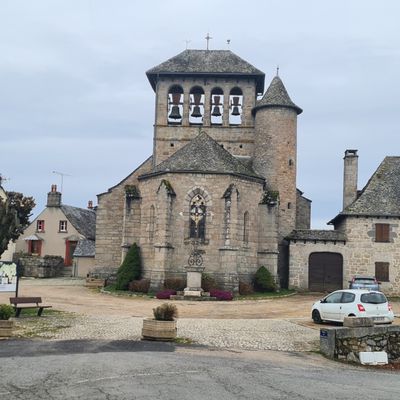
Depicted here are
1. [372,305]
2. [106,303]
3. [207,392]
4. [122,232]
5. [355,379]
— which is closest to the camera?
[207,392]

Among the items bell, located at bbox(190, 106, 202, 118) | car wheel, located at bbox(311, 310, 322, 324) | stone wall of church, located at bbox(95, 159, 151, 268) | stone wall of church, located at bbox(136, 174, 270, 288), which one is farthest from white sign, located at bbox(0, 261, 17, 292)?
bell, located at bbox(190, 106, 202, 118)

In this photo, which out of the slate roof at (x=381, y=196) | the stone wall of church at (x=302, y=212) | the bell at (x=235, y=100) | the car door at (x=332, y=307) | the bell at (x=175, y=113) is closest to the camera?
the car door at (x=332, y=307)

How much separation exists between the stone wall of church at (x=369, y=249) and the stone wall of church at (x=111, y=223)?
1385 centimetres

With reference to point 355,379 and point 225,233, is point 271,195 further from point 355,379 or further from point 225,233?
point 355,379

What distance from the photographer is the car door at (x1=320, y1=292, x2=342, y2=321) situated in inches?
760

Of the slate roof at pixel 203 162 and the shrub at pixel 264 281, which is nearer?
the slate roof at pixel 203 162

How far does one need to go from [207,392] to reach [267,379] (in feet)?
6.12

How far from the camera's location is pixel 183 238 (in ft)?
103

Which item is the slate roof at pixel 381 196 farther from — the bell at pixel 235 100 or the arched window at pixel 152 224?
the arched window at pixel 152 224

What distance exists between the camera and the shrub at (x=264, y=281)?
32.3 metres

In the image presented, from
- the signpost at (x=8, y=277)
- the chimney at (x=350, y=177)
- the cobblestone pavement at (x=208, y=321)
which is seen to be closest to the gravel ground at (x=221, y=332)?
the cobblestone pavement at (x=208, y=321)

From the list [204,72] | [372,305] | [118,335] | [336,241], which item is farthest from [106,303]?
[204,72]

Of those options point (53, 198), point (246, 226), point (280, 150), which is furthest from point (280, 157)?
point (53, 198)

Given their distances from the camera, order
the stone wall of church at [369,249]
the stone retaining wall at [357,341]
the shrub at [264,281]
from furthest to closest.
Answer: the stone wall of church at [369,249] < the shrub at [264,281] < the stone retaining wall at [357,341]
